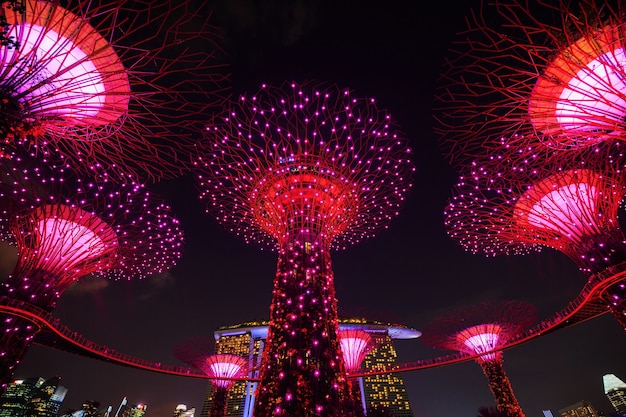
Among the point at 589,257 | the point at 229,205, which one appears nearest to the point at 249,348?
the point at 229,205

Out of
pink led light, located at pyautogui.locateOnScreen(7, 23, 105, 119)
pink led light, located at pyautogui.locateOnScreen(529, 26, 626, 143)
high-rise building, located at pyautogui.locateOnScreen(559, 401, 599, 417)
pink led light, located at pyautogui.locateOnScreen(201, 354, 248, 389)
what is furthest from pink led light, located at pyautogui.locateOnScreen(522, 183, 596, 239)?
high-rise building, located at pyautogui.locateOnScreen(559, 401, 599, 417)

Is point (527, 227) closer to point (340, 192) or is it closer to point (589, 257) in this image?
point (589, 257)

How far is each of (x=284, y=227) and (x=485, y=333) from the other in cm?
1792

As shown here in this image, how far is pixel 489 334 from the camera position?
23766 mm

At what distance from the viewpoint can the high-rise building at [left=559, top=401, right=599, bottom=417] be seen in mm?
143000

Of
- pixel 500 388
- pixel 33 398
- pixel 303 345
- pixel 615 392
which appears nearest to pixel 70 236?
pixel 303 345

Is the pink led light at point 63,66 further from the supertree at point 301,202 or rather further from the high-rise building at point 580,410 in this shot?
the high-rise building at point 580,410

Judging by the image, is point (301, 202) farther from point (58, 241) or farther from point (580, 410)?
point (580, 410)

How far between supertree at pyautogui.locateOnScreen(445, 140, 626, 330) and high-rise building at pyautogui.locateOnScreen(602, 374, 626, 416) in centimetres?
13325

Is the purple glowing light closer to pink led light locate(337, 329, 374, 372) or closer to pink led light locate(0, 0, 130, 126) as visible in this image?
pink led light locate(337, 329, 374, 372)

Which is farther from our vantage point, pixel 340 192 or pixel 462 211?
pixel 462 211

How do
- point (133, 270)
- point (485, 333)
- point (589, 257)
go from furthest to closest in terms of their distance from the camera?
point (485, 333) < point (133, 270) < point (589, 257)

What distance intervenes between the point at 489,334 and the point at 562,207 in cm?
1225

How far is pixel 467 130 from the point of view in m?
10.7
